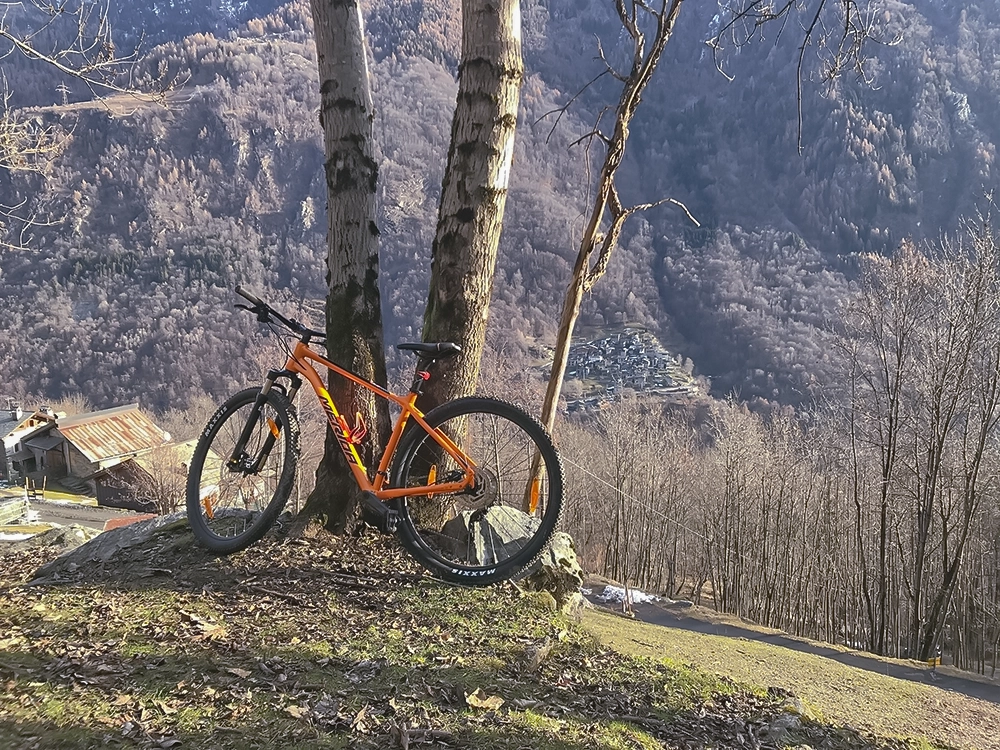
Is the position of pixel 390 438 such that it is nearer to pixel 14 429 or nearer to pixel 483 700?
pixel 483 700

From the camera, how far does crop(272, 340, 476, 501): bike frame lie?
345cm

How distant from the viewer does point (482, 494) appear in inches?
139

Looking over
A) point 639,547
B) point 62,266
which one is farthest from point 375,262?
point 62,266

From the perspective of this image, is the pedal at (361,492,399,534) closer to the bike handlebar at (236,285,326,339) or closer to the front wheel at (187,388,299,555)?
the front wheel at (187,388,299,555)

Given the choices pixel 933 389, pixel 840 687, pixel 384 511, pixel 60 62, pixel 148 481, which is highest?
pixel 60 62

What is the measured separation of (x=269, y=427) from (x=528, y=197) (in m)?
104

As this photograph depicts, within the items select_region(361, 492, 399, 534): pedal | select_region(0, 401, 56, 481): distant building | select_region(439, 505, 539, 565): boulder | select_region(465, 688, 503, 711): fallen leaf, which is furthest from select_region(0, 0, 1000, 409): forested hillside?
select_region(465, 688, 503, 711): fallen leaf

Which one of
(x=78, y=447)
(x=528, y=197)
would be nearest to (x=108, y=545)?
(x=78, y=447)

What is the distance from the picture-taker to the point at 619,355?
284 feet

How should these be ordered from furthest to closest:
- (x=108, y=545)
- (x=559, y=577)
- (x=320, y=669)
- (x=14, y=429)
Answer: (x=14, y=429) < (x=559, y=577) < (x=108, y=545) < (x=320, y=669)

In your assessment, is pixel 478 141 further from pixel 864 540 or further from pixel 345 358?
pixel 864 540

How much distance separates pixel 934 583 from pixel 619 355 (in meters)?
68.0

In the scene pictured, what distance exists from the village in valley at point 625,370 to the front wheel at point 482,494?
Result: 64866 mm

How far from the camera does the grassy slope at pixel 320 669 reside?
2.19m
